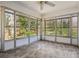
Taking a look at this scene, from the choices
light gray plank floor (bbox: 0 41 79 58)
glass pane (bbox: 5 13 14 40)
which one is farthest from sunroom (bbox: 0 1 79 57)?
light gray plank floor (bbox: 0 41 79 58)

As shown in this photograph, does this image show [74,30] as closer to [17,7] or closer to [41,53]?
[41,53]

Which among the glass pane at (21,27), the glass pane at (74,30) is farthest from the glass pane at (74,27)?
the glass pane at (21,27)

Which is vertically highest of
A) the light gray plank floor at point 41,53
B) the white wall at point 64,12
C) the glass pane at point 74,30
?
the white wall at point 64,12

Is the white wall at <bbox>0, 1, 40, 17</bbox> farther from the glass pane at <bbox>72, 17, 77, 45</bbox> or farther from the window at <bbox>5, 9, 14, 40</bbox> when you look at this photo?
the glass pane at <bbox>72, 17, 77, 45</bbox>

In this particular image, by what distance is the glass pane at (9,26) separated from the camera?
205 inches

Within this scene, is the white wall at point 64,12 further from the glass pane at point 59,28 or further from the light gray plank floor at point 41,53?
the light gray plank floor at point 41,53

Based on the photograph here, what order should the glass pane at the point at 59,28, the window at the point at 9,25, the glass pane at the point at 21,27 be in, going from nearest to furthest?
the window at the point at 9,25
the glass pane at the point at 21,27
the glass pane at the point at 59,28

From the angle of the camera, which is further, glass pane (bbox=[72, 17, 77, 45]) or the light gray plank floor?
glass pane (bbox=[72, 17, 77, 45])

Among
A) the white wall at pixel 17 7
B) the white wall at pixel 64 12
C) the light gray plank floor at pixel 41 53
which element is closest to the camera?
the light gray plank floor at pixel 41 53

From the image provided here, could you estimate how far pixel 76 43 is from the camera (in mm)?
6688

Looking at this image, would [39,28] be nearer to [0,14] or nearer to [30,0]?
[30,0]

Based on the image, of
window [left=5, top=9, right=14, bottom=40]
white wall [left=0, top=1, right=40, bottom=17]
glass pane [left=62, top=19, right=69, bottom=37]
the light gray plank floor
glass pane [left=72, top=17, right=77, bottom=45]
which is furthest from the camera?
glass pane [left=62, top=19, right=69, bottom=37]

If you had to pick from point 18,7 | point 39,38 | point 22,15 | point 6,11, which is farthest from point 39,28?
point 6,11

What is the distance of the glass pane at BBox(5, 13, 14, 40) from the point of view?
17.1 feet
